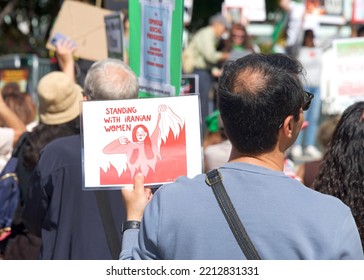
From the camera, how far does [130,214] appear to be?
304 centimetres

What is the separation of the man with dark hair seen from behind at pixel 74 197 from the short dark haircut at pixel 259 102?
1.31 meters

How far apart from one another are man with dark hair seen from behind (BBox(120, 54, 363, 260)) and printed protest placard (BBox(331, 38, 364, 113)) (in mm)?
5449

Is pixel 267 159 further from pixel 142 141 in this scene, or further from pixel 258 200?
pixel 142 141

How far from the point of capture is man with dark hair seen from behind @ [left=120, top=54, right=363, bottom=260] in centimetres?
252

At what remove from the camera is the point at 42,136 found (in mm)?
4789

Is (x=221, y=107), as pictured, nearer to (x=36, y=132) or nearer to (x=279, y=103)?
(x=279, y=103)

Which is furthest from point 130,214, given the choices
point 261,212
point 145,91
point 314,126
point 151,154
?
point 314,126

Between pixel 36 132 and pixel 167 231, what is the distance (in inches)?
93.1

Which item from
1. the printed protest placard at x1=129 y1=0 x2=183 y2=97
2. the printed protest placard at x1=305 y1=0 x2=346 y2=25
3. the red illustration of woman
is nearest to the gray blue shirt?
the red illustration of woman

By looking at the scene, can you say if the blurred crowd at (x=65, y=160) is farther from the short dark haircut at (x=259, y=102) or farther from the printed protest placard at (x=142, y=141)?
the printed protest placard at (x=142, y=141)

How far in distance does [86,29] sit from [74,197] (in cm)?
295

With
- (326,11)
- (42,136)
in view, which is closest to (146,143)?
(42,136)

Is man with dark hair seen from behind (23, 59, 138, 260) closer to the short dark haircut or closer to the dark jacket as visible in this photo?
the dark jacket

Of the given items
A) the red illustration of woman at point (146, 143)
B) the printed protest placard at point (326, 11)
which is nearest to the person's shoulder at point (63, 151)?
the red illustration of woman at point (146, 143)
